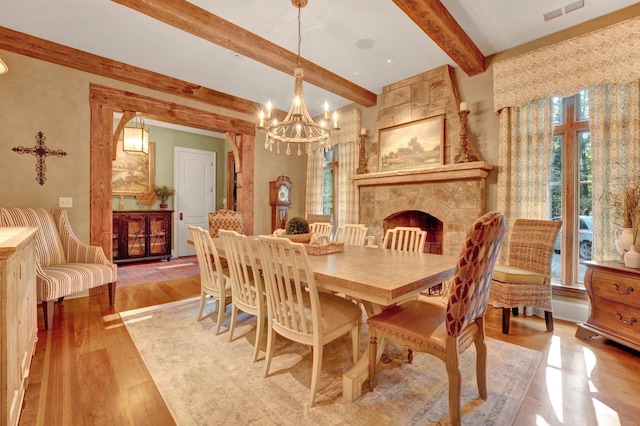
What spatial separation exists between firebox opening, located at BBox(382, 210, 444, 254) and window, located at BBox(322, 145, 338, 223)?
1297mm

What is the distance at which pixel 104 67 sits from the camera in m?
3.51

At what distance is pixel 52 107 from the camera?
11.0 feet

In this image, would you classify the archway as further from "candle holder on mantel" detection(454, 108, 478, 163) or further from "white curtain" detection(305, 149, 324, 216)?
"candle holder on mantel" detection(454, 108, 478, 163)

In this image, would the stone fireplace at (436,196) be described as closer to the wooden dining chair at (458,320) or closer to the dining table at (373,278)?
the dining table at (373,278)

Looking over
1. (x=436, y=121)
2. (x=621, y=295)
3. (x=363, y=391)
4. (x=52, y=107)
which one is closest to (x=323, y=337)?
(x=363, y=391)

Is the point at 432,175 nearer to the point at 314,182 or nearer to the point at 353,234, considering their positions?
the point at 353,234

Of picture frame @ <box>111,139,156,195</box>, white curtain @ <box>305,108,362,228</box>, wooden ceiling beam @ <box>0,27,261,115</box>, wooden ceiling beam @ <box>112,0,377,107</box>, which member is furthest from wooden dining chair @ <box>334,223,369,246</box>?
picture frame @ <box>111,139,156,195</box>

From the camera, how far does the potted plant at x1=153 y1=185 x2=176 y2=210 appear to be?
596 cm

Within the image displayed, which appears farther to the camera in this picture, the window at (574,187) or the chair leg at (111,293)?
the chair leg at (111,293)

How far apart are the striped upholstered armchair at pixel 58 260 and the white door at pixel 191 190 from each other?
2.96 m

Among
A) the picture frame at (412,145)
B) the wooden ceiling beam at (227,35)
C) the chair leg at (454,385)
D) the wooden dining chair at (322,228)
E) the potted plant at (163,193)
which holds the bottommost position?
the chair leg at (454,385)

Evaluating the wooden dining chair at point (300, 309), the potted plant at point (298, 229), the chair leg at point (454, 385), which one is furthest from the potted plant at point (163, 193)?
the chair leg at point (454, 385)

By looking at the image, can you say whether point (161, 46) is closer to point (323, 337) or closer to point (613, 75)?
point (323, 337)

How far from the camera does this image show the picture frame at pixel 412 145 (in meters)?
3.85
